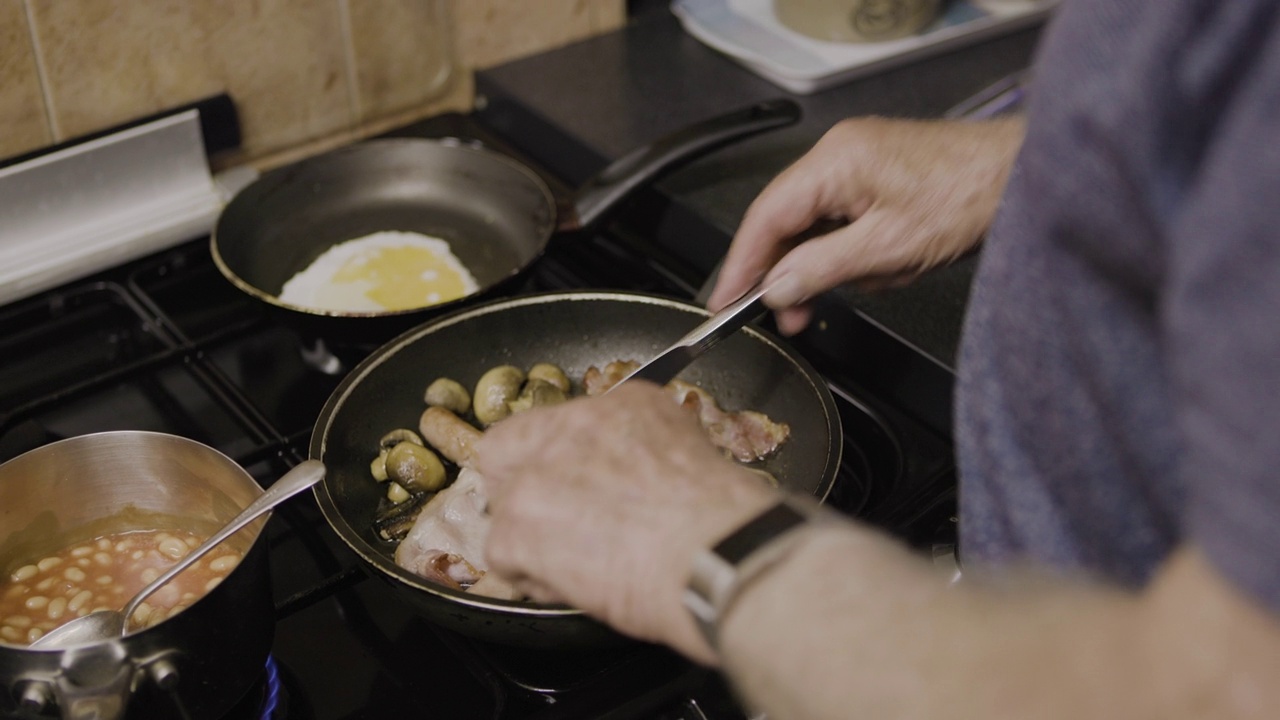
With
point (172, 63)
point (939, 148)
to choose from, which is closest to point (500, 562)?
point (939, 148)

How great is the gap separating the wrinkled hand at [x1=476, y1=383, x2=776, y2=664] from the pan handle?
54cm

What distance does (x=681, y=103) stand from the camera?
1.44 meters

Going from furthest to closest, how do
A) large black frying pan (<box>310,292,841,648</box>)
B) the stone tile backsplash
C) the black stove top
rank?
the stone tile backsplash → large black frying pan (<box>310,292,841,648</box>) → the black stove top

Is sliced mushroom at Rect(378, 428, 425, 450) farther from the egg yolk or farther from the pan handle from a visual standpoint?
the pan handle

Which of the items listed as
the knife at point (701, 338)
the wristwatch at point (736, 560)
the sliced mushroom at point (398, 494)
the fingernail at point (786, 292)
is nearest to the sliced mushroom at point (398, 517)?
the sliced mushroom at point (398, 494)

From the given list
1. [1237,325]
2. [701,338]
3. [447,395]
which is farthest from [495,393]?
[1237,325]

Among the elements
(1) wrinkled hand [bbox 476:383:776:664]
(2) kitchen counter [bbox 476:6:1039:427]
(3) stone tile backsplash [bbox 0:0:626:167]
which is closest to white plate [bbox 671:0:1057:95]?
(2) kitchen counter [bbox 476:6:1039:427]

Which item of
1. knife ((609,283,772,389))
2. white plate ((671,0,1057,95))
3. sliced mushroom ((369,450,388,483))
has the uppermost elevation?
knife ((609,283,772,389))

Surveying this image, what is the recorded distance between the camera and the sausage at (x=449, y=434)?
98 cm

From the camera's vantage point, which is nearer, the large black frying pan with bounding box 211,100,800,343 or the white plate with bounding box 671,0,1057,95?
the large black frying pan with bounding box 211,100,800,343

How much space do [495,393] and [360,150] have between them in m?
0.44

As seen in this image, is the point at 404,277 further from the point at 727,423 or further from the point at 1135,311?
the point at 1135,311

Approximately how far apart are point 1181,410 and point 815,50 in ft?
3.70

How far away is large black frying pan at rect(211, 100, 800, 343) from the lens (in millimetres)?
1188
